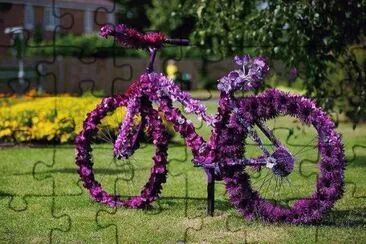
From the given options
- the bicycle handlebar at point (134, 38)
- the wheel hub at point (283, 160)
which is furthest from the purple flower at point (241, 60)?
the wheel hub at point (283, 160)

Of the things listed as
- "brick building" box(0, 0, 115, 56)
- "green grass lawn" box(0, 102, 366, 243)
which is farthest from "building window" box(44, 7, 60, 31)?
"green grass lawn" box(0, 102, 366, 243)

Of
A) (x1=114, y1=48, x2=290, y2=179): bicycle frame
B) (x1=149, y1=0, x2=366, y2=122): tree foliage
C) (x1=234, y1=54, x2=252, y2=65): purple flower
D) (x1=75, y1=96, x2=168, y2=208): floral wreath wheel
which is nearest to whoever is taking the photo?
(x1=114, y1=48, x2=290, y2=179): bicycle frame

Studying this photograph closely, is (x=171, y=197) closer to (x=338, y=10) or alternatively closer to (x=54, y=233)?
(x=54, y=233)

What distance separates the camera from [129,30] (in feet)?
26.6

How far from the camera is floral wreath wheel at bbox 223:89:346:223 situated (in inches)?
288

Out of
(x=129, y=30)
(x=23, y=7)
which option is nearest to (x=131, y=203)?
(x=129, y=30)

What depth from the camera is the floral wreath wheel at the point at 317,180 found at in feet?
24.0

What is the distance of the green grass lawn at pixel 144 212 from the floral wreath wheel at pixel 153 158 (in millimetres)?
121

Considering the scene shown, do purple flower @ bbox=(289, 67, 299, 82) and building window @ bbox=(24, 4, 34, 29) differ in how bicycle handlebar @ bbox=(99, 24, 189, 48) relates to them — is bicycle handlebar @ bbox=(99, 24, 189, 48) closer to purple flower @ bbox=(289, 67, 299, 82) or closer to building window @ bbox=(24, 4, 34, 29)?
purple flower @ bbox=(289, 67, 299, 82)

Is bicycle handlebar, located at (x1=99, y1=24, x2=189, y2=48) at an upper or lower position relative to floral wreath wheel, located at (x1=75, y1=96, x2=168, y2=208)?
upper

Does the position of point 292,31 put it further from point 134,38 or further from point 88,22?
point 88,22

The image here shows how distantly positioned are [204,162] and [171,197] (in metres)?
1.40

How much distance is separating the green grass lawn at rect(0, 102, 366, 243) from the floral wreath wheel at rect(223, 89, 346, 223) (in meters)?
0.13

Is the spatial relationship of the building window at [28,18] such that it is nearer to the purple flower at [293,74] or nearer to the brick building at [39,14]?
the brick building at [39,14]
